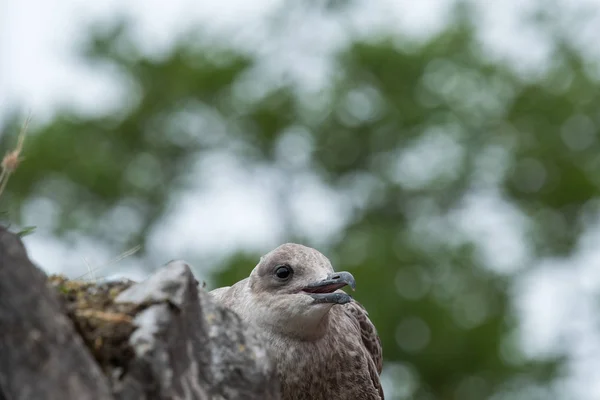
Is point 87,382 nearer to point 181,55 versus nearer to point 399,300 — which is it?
point 399,300

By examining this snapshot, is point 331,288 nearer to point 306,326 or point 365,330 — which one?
point 306,326

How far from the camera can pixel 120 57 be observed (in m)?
35.6

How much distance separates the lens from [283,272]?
6.04 metres

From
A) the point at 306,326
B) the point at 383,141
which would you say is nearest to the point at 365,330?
the point at 306,326

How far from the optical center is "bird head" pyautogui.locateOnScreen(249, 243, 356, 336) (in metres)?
5.88

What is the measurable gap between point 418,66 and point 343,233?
6.23 metres

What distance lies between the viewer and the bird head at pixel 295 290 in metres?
5.88

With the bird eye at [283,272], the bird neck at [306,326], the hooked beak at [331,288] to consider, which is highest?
the bird eye at [283,272]

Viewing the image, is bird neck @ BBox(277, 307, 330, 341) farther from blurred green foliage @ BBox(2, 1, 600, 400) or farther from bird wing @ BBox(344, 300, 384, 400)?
blurred green foliage @ BBox(2, 1, 600, 400)

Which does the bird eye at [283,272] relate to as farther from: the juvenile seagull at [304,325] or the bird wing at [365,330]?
the bird wing at [365,330]

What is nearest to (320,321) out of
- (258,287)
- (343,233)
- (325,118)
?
(258,287)

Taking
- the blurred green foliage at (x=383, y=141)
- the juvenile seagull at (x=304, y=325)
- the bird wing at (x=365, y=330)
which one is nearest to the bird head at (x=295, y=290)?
the juvenile seagull at (x=304, y=325)

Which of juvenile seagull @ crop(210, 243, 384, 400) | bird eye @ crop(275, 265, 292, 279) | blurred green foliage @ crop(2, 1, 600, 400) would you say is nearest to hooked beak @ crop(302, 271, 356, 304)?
juvenile seagull @ crop(210, 243, 384, 400)

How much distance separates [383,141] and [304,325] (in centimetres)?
2945
